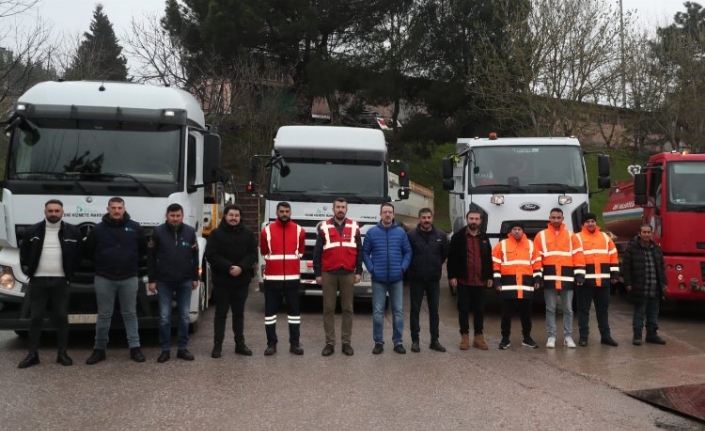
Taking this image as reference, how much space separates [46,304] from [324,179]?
543 centimetres

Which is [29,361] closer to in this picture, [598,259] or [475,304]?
[475,304]

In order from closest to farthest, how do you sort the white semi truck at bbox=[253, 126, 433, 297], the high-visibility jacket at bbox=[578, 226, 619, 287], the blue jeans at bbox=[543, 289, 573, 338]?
the blue jeans at bbox=[543, 289, 573, 338]
the high-visibility jacket at bbox=[578, 226, 619, 287]
the white semi truck at bbox=[253, 126, 433, 297]

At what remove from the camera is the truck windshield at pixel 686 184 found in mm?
12805

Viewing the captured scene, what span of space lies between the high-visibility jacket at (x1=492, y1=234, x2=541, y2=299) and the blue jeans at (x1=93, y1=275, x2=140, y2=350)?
4.71 m

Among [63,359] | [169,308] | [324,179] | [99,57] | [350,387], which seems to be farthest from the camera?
[99,57]

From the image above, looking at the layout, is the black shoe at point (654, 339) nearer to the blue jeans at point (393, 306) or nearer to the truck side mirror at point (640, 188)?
the truck side mirror at point (640, 188)

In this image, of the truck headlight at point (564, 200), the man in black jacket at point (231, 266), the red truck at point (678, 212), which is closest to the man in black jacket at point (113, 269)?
the man in black jacket at point (231, 266)

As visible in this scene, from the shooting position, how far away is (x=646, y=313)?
36.7 ft

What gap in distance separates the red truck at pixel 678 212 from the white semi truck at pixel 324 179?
440 cm

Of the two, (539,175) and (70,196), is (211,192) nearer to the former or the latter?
(70,196)

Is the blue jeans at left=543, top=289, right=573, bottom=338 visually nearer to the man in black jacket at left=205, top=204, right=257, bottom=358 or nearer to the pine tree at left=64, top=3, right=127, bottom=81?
the man in black jacket at left=205, top=204, right=257, bottom=358

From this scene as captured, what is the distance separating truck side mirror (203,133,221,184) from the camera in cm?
1059

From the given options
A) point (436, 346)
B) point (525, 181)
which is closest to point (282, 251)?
point (436, 346)

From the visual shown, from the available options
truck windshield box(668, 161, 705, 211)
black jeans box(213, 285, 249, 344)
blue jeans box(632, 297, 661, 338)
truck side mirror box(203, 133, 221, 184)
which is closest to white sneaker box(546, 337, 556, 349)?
blue jeans box(632, 297, 661, 338)
